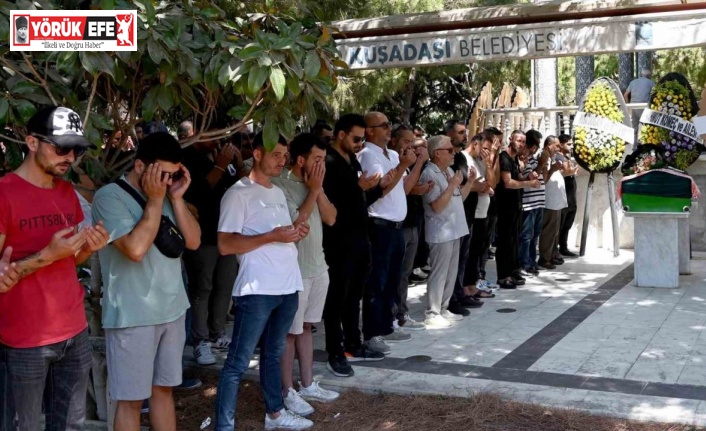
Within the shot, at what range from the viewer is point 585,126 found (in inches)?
417

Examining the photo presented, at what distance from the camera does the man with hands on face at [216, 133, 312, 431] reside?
4.83 metres

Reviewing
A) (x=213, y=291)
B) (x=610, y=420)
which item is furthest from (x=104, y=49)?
(x=610, y=420)

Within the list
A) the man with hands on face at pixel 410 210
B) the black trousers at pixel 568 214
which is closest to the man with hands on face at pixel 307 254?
the man with hands on face at pixel 410 210

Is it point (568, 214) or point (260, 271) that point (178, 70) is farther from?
point (568, 214)

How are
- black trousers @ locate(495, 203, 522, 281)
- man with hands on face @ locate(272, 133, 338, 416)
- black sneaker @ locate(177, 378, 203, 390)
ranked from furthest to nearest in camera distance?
black trousers @ locate(495, 203, 522, 281) < black sneaker @ locate(177, 378, 203, 390) < man with hands on face @ locate(272, 133, 338, 416)

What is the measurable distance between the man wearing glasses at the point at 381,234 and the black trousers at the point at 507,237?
119 inches

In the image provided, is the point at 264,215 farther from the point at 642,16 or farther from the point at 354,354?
the point at 642,16

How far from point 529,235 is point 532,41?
373cm

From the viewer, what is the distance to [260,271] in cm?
487

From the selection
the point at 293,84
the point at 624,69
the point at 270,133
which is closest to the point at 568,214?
the point at 270,133

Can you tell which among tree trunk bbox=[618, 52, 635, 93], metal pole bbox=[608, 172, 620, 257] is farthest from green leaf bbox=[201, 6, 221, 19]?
tree trunk bbox=[618, 52, 635, 93]

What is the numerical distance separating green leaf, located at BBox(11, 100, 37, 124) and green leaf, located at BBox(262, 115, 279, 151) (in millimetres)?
1206

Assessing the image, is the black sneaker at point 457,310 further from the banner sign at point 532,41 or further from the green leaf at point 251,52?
the green leaf at point 251,52

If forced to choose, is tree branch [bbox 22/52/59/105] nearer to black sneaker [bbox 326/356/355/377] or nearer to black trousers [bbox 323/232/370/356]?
black trousers [bbox 323/232/370/356]
